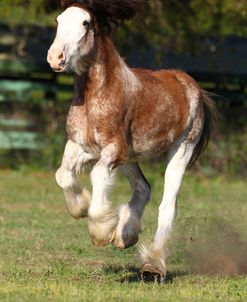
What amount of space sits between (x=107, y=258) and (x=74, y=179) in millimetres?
2054

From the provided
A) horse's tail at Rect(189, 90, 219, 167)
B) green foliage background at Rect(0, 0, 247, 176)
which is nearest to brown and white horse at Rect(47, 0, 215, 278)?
horse's tail at Rect(189, 90, 219, 167)

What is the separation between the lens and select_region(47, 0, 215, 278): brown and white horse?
26.8 feet

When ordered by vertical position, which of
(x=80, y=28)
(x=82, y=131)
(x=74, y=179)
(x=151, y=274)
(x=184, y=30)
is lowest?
(x=184, y=30)

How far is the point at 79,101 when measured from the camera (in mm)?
8539

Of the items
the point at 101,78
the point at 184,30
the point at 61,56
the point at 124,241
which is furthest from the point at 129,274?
the point at 184,30

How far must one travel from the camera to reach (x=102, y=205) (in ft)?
26.5

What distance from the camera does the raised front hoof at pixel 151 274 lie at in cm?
868

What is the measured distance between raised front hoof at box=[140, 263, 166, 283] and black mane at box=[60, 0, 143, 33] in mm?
2034

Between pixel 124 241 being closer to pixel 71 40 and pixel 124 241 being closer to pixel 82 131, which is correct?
pixel 82 131

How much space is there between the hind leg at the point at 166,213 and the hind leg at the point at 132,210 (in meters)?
0.17

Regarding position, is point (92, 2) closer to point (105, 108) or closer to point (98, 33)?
point (98, 33)

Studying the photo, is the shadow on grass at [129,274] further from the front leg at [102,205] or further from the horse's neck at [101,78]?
the horse's neck at [101,78]

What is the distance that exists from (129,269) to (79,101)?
181 centimetres

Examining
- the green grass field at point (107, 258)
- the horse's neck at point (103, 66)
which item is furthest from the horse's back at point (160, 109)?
the green grass field at point (107, 258)
